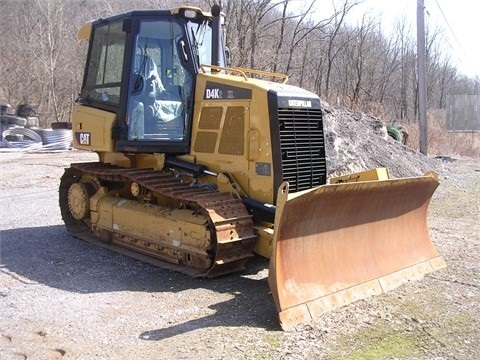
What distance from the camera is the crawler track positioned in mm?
5582

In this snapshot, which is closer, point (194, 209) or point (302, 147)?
point (194, 209)

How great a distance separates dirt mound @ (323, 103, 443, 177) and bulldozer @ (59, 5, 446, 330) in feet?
18.2

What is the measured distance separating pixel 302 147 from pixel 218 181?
1039 millimetres

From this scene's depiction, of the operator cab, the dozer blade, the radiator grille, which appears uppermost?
the operator cab

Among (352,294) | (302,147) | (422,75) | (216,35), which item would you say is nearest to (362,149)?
(422,75)

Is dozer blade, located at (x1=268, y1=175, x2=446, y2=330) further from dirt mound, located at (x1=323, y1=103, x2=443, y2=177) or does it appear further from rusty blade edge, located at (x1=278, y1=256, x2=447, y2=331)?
dirt mound, located at (x1=323, y1=103, x2=443, y2=177)

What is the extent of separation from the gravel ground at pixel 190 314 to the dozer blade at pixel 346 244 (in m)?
0.18

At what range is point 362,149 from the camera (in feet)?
46.2

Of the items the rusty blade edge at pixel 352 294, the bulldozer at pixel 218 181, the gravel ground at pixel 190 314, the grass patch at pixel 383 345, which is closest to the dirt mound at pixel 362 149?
the gravel ground at pixel 190 314

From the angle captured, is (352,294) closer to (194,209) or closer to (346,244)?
(346,244)

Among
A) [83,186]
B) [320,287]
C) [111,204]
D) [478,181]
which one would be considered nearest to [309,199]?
[320,287]

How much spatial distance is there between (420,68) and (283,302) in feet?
45.6

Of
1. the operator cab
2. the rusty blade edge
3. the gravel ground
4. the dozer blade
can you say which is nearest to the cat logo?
the operator cab

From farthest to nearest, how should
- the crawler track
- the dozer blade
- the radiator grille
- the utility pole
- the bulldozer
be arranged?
the utility pole < the radiator grille < the crawler track < the bulldozer < the dozer blade
